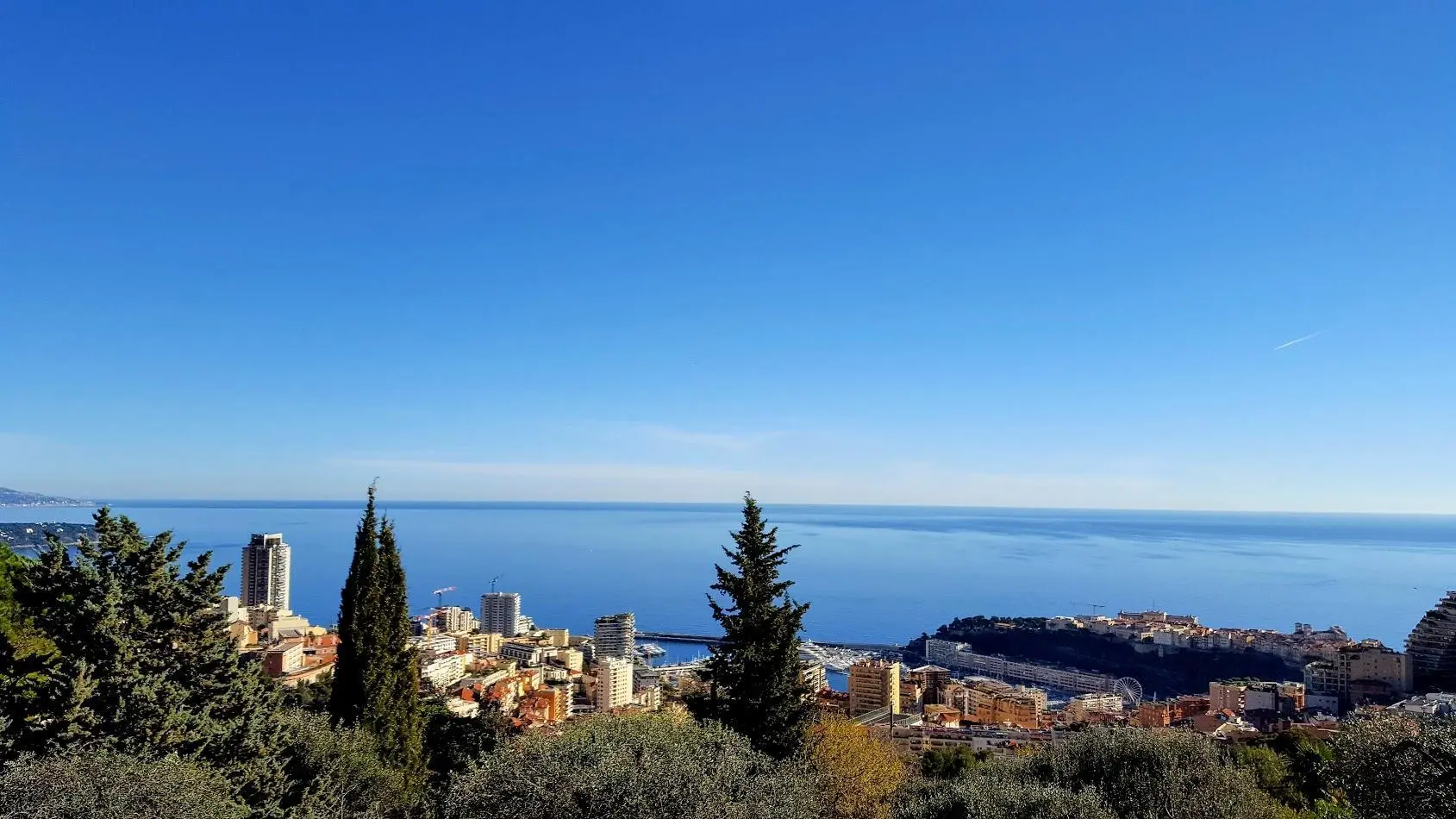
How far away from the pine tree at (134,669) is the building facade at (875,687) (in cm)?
2691

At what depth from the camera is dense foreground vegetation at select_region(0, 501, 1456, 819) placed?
7.30 m

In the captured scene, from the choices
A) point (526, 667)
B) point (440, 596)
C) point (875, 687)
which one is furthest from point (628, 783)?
point (440, 596)

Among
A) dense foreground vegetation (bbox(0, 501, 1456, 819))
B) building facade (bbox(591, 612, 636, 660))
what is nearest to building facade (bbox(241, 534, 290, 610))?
building facade (bbox(591, 612, 636, 660))

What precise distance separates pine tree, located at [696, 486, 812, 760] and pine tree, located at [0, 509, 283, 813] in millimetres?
6264

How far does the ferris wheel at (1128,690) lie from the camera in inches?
1900

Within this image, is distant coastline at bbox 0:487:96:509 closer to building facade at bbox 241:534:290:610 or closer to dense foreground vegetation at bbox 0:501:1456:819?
building facade at bbox 241:534:290:610

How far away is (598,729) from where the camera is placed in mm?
9883

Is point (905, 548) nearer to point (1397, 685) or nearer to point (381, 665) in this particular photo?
point (1397, 685)

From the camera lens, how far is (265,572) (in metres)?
66.1

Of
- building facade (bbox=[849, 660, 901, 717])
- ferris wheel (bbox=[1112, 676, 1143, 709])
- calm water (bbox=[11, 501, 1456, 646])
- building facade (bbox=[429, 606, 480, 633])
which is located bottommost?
calm water (bbox=[11, 501, 1456, 646])

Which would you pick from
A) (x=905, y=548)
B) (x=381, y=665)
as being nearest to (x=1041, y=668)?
(x=381, y=665)

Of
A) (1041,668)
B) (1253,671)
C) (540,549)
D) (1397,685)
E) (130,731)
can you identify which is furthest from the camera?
(540,549)

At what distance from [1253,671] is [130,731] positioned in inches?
2348

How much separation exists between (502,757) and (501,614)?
66.6 m
